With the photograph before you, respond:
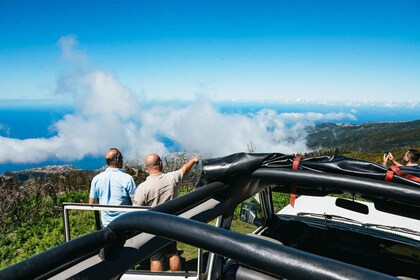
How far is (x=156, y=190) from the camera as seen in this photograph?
445 cm

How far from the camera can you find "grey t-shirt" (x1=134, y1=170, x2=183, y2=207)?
14.5 feet

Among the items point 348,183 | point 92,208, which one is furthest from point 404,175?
point 92,208

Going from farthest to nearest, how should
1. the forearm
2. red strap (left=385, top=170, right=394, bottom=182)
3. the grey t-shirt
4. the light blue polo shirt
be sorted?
1. the forearm
2. the light blue polo shirt
3. the grey t-shirt
4. red strap (left=385, top=170, right=394, bottom=182)

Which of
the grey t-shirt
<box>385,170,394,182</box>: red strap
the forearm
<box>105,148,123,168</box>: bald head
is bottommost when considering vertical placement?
the grey t-shirt

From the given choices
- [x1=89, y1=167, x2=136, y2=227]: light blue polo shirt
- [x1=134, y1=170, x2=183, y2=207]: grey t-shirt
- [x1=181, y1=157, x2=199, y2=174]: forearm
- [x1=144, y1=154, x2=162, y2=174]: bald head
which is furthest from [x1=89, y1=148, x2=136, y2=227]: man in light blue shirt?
[x1=181, y1=157, x2=199, y2=174]: forearm

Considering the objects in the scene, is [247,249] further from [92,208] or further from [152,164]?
[152,164]

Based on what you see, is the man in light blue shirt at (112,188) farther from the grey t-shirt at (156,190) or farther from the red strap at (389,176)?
the red strap at (389,176)

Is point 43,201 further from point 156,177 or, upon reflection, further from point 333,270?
point 333,270

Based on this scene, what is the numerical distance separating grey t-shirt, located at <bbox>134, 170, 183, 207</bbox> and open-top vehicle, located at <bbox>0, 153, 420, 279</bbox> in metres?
1.51

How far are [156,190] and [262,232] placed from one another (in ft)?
5.93

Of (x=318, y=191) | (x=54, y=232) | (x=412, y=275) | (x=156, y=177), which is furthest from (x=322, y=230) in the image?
(x=54, y=232)

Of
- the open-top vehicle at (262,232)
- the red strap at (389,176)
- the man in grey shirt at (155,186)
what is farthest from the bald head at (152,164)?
the red strap at (389,176)

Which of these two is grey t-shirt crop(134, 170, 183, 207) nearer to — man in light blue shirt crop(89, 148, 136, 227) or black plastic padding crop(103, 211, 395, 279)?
man in light blue shirt crop(89, 148, 136, 227)

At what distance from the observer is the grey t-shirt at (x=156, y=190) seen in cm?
441
